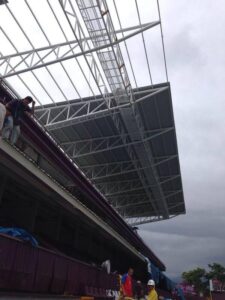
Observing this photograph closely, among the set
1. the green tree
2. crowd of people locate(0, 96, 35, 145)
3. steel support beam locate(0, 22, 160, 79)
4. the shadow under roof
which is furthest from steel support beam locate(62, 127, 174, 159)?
the green tree

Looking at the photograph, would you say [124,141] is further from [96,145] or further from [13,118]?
[13,118]

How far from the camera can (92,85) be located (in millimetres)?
26641

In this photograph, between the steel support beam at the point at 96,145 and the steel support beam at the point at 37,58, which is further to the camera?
the steel support beam at the point at 96,145

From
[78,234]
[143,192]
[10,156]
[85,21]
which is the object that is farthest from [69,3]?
[143,192]

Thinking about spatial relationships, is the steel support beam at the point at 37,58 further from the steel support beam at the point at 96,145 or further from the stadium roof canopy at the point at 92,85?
the steel support beam at the point at 96,145

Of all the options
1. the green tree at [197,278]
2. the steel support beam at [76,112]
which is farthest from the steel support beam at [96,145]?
the green tree at [197,278]

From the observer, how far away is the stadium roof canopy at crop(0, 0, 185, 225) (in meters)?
20.7

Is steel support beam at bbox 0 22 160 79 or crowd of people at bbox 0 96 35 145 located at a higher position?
steel support beam at bbox 0 22 160 79

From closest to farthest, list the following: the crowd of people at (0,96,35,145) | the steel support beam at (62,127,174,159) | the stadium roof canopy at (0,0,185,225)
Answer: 1. the crowd of people at (0,96,35,145)
2. the stadium roof canopy at (0,0,185,225)
3. the steel support beam at (62,127,174,159)

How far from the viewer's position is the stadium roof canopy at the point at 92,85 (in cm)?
2073

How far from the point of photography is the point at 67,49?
23.6m

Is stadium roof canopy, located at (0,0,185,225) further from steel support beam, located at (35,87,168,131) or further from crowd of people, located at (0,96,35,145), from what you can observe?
crowd of people, located at (0,96,35,145)

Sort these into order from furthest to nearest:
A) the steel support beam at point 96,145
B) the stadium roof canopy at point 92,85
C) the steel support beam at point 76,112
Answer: the steel support beam at point 96,145, the steel support beam at point 76,112, the stadium roof canopy at point 92,85

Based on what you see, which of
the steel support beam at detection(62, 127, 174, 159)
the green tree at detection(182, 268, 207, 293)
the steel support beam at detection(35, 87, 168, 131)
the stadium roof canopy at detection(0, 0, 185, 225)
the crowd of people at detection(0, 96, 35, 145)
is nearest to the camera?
the crowd of people at detection(0, 96, 35, 145)
